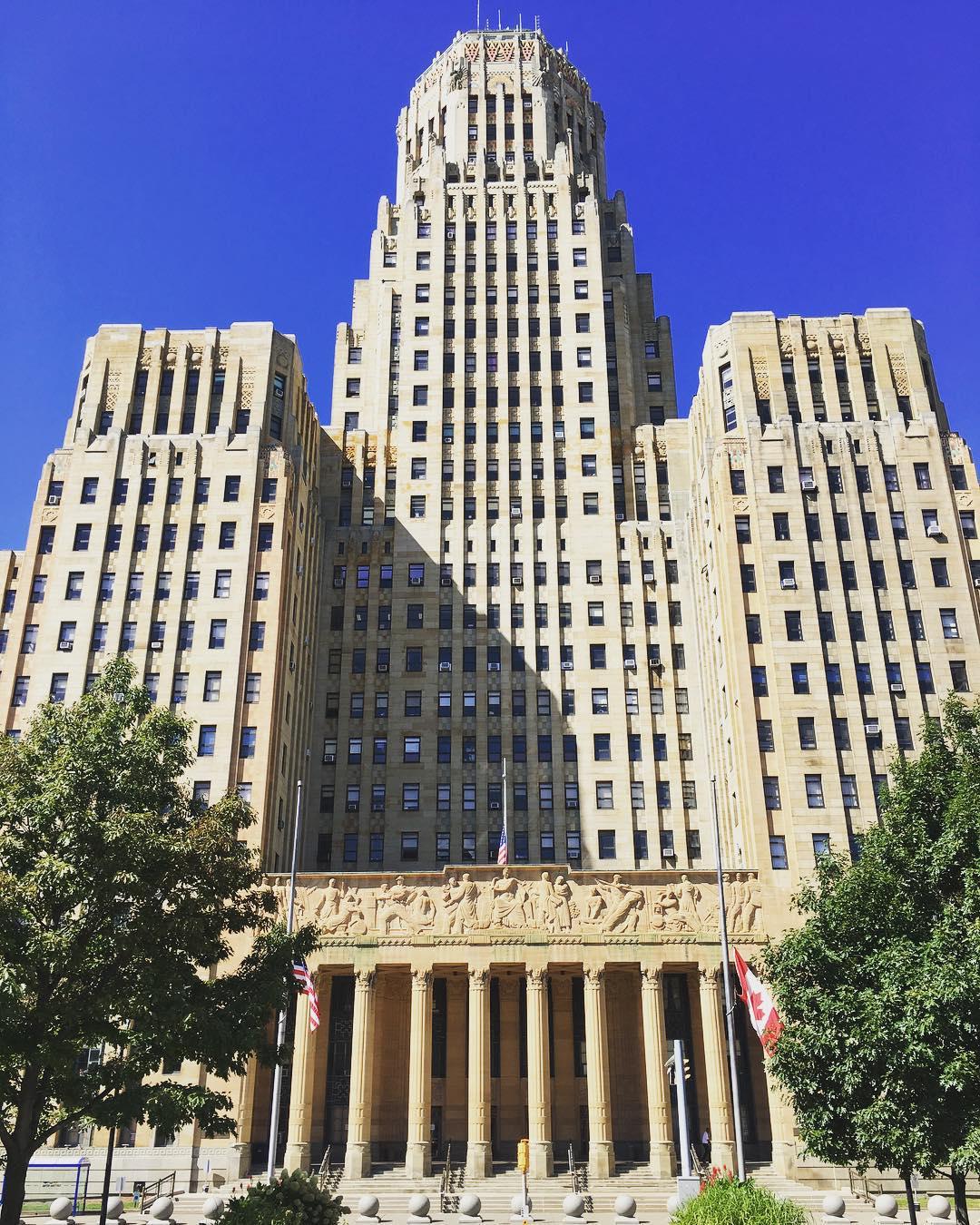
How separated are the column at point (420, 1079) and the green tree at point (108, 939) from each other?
27304mm

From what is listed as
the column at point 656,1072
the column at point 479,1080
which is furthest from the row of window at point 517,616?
the column at point 479,1080

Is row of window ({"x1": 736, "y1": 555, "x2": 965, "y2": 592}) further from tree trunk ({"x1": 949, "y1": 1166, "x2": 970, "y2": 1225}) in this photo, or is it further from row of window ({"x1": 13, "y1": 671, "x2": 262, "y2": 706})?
tree trunk ({"x1": 949, "y1": 1166, "x2": 970, "y2": 1225})

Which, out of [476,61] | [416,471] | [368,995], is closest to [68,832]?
[368,995]

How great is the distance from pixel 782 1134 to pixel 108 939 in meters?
40.3

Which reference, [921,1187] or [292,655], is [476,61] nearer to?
[292,655]

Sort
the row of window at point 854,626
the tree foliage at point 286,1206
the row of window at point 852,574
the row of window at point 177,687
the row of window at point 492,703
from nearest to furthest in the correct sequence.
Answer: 1. the tree foliage at point 286,1206
2. the row of window at point 177,687
3. the row of window at point 854,626
4. the row of window at point 852,574
5. the row of window at point 492,703

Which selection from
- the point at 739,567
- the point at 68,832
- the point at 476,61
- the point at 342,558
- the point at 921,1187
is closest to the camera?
the point at 68,832

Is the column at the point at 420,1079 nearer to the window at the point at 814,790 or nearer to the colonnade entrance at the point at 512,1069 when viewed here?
the colonnade entrance at the point at 512,1069

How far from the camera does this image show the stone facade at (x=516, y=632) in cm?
6119

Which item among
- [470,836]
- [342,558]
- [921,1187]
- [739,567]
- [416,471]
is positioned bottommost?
[921,1187]

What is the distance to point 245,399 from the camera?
79.1m

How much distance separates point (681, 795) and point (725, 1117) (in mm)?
22037

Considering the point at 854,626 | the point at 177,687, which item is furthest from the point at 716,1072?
the point at 177,687

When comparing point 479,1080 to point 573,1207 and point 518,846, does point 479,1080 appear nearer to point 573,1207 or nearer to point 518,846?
point 573,1207
